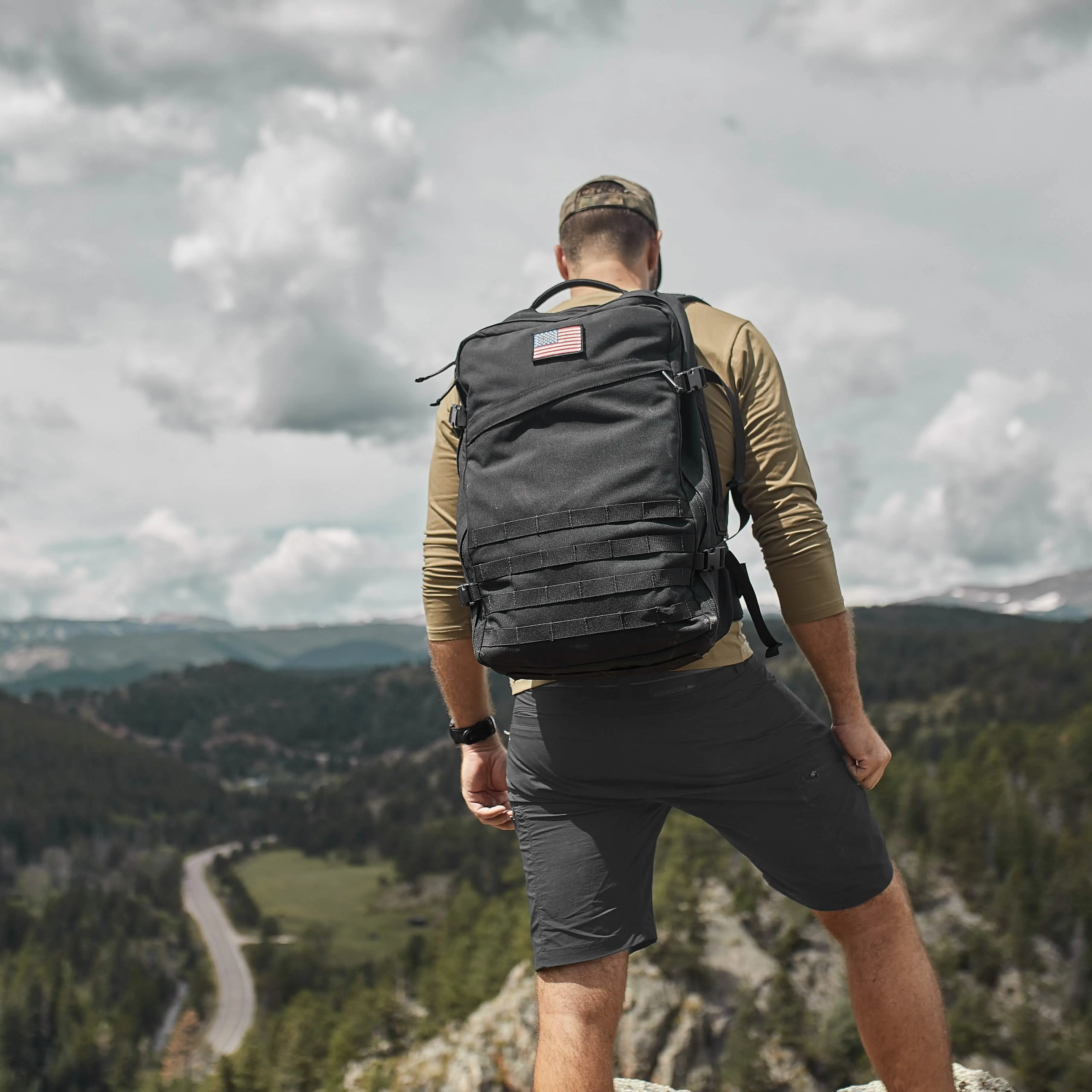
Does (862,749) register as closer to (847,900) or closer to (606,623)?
(847,900)

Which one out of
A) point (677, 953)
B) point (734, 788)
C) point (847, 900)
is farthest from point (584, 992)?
point (677, 953)

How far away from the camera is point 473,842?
183875 millimetres

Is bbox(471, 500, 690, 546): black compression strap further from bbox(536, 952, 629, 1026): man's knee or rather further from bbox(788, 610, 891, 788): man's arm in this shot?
bbox(536, 952, 629, 1026): man's knee

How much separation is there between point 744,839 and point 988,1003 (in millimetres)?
100251

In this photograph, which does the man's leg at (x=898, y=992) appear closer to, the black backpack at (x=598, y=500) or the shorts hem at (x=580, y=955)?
the shorts hem at (x=580, y=955)

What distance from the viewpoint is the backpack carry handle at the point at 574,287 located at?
13.0 ft

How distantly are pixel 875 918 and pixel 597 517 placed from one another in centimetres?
198

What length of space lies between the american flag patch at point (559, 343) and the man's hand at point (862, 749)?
5.80 ft

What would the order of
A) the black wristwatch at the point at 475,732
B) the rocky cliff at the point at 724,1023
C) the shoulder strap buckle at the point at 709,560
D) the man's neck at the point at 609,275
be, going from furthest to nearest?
the rocky cliff at the point at 724,1023
the black wristwatch at the point at 475,732
the man's neck at the point at 609,275
the shoulder strap buckle at the point at 709,560

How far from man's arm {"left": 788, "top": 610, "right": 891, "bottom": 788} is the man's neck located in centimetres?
→ 153

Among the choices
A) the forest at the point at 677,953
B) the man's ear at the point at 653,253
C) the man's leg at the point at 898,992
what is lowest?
the forest at the point at 677,953

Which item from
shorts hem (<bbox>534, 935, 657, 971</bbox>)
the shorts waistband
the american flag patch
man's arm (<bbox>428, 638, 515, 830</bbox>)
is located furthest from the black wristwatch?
the american flag patch

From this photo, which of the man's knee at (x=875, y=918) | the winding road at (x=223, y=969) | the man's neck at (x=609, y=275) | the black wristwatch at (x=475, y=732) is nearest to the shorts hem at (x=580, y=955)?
the man's knee at (x=875, y=918)

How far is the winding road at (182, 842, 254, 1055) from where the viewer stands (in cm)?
12512
